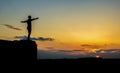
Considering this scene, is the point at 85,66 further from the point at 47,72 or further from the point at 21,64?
the point at 21,64

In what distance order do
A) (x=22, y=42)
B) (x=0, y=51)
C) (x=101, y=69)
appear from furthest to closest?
(x=101, y=69), (x=22, y=42), (x=0, y=51)

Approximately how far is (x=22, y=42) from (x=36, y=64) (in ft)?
7.45

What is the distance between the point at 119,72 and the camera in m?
18.7

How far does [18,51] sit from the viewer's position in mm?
17234

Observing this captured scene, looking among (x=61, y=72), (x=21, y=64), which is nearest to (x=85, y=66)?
(x=61, y=72)

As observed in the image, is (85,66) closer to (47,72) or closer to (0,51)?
(47,72)

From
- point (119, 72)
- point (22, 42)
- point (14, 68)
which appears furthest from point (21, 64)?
point (119, 72)

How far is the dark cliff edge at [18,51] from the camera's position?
16.7 meters

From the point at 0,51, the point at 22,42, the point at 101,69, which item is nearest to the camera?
the point at 0,51

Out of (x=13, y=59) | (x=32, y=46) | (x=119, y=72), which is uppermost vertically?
(x=32, y=46)

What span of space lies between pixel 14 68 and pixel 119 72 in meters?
8.95

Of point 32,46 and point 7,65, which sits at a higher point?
point 32,46

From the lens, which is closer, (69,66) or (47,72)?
(47,72)

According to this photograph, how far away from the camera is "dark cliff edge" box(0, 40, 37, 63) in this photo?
1667cm
